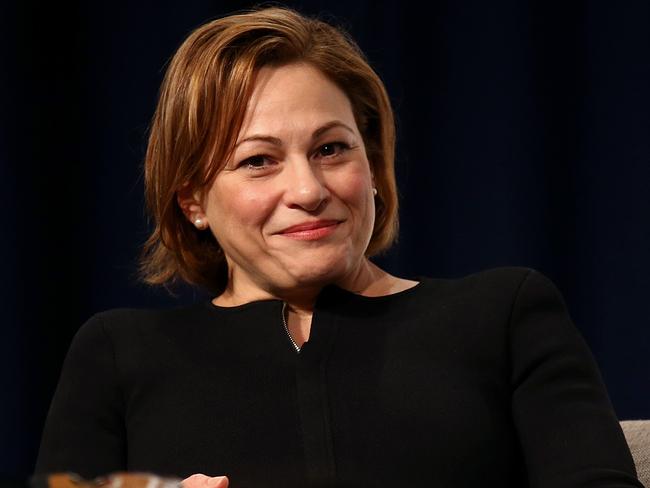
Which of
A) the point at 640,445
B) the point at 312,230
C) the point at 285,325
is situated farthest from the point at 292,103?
the point at 640,445

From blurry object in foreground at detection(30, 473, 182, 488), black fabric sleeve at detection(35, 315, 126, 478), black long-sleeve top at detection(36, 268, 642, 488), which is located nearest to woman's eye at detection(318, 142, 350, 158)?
black long-sleeve top at detection(36, 268, 642, 488)

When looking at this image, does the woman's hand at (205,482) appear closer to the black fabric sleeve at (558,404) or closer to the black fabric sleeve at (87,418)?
the black fabric sleeve at (87,418)

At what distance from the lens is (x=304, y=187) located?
1312mm

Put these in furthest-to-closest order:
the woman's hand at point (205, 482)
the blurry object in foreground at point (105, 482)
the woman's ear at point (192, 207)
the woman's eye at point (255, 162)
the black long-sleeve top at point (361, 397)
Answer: the woman's ear at point (192, 207) → the woman's eye at point (255, 162) → the black long-sleeve top at point (361, 397) → the woman's hand at point (205, 482) → the blurry object in foreground at point (105, 482)

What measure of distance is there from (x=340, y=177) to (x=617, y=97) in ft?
3.28

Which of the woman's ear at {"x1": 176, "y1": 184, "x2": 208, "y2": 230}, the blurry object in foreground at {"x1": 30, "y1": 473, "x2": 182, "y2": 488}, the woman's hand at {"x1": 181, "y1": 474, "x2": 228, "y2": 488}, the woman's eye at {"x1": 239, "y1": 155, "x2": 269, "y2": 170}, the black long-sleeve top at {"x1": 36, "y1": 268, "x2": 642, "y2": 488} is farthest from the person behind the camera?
the woman's ear at {"x1": 176, "y1": 184, "x2": 208, "y2": 230}

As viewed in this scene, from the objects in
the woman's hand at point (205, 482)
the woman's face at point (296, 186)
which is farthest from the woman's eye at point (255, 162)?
the woman's hand at point (205, 482)

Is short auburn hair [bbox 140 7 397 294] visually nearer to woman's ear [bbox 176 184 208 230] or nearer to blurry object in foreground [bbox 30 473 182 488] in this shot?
woman's ear [bbox 176 184 208 230]

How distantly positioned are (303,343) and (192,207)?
24 cm

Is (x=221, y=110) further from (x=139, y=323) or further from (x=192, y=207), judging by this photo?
(x=139, y=323)

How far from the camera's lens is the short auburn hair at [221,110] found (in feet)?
4.51

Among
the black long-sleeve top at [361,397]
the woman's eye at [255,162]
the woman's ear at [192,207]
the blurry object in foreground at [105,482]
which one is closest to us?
the blurry object in foreground at [105,482]

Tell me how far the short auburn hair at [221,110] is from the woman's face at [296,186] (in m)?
0.02

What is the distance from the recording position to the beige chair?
4.38ft
